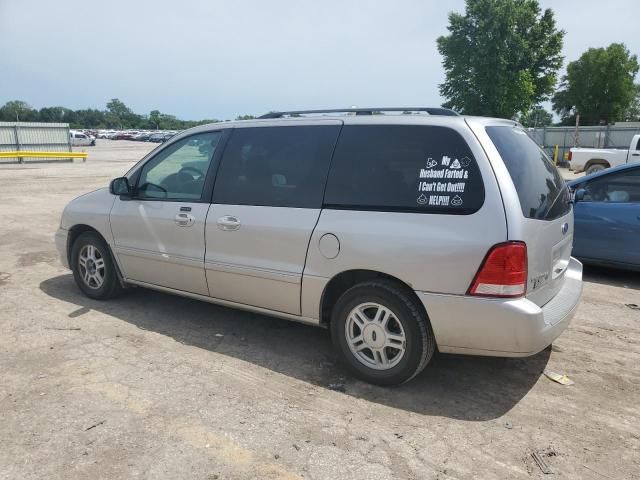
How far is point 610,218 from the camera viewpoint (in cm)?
626

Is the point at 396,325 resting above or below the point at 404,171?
below

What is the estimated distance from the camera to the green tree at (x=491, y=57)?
38500 mm

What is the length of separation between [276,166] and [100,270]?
2.46m

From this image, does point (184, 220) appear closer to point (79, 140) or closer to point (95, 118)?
point (79, 140)

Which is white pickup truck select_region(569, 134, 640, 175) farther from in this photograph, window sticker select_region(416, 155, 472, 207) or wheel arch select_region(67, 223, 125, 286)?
wheel arch select_region(67, 223, 125, 286)

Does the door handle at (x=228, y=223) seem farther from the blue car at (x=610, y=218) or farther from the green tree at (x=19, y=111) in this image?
the green tree at (x=19, y=111)

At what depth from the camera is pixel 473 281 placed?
3.20 m

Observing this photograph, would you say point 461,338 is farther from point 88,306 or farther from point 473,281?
Answer: point 88,306

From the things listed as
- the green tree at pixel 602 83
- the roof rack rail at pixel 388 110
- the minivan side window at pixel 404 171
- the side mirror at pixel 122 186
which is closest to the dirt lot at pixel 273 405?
the side mirror at pixel 122 186

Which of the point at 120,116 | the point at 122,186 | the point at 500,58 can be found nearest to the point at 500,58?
the point at 500,58

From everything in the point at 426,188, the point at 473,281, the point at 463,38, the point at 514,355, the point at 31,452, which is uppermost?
the point at 463,38

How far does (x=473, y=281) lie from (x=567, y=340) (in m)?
1.86

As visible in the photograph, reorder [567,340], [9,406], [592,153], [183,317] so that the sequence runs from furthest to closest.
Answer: [592,153] → [183,317] → [567,340] → [9,406]

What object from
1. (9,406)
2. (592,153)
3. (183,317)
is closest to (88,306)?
(183,317)
